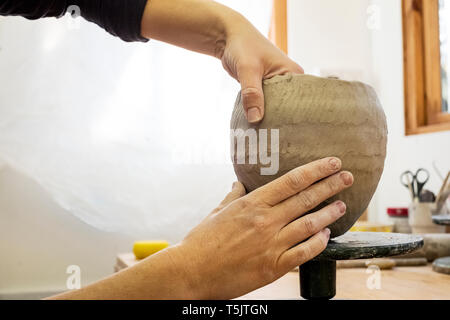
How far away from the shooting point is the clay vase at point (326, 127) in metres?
0.69

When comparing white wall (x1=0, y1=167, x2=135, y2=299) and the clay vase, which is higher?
the clay vase

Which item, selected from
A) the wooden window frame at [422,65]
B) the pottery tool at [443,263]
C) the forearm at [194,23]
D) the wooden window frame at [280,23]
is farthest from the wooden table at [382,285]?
the wooden window frame at [280,23]

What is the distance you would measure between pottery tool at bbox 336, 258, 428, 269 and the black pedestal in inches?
20.6

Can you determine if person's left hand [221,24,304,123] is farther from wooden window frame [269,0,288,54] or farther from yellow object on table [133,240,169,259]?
wooden window frame [269,0,288,54]

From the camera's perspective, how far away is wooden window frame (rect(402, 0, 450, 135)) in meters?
1.87

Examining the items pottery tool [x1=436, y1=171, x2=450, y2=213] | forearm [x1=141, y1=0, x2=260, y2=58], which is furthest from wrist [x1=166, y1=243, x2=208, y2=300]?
pottery tool [x1=436, y1=171, x2=450, y2=213]

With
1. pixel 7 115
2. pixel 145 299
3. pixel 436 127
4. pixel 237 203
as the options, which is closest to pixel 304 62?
pixel 436 127

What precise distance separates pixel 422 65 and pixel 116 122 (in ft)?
4.92

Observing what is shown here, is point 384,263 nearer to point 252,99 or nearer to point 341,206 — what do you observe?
point 341,206

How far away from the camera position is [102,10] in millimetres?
917

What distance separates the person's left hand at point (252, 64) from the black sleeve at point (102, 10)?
9.3 inches

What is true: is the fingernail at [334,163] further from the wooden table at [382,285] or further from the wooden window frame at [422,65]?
the wooden window frame at [422,65]

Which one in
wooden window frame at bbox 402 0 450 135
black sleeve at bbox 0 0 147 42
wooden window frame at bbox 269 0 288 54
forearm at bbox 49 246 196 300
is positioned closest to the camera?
forearm at bbox 49 246 196 300

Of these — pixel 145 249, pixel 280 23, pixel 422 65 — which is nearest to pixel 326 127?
pixel 145 249
